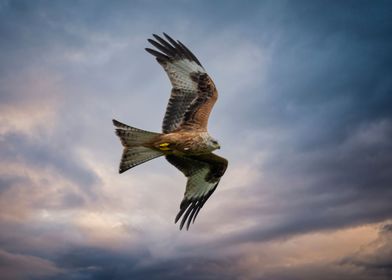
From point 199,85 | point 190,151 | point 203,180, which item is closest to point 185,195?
point 203,180

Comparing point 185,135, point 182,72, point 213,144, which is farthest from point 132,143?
point 182,72

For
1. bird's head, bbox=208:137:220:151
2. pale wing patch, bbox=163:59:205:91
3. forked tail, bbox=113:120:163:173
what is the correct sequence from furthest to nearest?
pale wing patch, bbox=163:59:205:91 < bird's head, bbox=208:137:220:151 < forked tail, bbox=113:120:163:173

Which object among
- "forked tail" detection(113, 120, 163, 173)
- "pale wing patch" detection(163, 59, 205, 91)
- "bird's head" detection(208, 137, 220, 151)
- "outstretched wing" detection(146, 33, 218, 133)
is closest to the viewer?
"forked tail" detection(113, 120, 163, 173)

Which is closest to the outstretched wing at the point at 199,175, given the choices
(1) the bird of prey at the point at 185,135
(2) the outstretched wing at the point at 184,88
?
(1) the bird of prey at the point at 185,135

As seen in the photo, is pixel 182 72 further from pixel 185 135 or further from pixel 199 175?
pixel 199 175

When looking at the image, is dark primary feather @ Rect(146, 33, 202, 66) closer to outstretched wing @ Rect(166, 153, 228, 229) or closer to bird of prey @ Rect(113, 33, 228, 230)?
bird of prey @ Rect(113, 33, 228, 230)

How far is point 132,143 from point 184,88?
96.3 inches

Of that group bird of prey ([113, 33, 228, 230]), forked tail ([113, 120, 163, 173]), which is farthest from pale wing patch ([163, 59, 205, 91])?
forked tail ([113, 120, 163, 173])

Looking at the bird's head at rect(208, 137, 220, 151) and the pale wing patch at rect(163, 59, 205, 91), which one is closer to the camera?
the bird's head at rect(208, 137, 220, 151)

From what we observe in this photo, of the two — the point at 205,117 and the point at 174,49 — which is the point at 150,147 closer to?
the point at 205,117

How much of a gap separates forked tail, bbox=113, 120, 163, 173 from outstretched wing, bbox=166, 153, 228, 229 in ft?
7.06

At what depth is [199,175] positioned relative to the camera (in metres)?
12.8

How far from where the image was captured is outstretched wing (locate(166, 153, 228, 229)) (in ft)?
41.1

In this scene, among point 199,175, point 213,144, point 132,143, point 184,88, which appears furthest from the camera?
point 199,175
